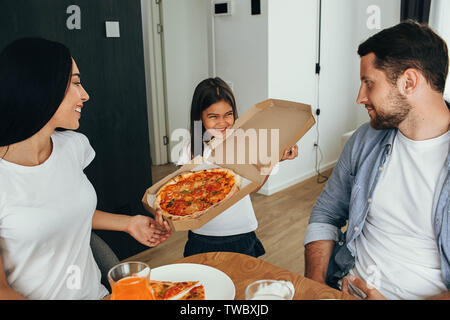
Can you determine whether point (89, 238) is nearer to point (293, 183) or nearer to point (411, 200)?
point (411, 200)

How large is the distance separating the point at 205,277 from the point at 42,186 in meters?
0.58

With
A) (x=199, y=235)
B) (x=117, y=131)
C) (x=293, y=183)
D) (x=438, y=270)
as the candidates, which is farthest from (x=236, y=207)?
(x=293, y=183)

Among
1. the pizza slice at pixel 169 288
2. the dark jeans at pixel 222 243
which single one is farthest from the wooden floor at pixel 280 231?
the pizza slice at pixel 169 288

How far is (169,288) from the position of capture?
3.39 feet

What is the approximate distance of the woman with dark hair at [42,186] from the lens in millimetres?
1131

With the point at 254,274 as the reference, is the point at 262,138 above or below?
above

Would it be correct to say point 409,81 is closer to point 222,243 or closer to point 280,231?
point 222,243

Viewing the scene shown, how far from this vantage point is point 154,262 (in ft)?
9.04

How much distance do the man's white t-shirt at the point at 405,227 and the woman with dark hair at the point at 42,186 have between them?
72 cm

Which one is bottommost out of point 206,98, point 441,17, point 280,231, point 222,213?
point 280,231

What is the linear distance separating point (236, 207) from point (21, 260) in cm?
88

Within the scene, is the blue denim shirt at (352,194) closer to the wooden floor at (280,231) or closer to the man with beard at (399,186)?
the man with beard at (399,186)

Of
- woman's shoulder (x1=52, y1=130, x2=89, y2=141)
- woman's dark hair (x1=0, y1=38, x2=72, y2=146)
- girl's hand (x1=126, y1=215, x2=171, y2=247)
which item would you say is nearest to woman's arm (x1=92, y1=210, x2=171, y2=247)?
girl's hand (x1=126, y1=215, x2=171, y2=247)

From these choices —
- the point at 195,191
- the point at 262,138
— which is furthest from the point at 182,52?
the point at 262,138
